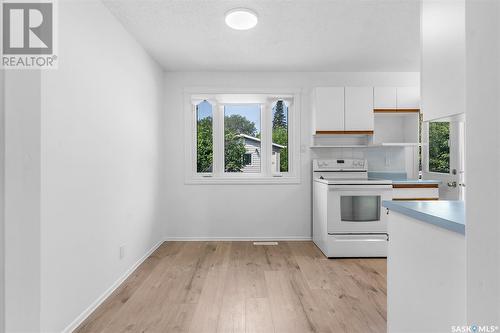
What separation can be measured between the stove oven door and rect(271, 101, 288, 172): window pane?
104 centimetres

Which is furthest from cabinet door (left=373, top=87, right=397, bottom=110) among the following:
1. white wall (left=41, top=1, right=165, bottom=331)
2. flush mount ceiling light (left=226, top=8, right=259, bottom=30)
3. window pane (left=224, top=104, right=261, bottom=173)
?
white wall (left=41, top=1, right=165, bottom=331)

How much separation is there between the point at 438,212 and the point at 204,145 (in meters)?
3.37

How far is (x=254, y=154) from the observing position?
4.25 metres

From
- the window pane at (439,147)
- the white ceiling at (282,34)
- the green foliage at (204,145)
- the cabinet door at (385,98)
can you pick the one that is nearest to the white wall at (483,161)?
the white ceiling at (282,34)

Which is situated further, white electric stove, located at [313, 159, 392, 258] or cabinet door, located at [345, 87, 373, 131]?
cabinet door, located at [345, 87, 373, 131]

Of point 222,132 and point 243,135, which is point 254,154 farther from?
point 222,132

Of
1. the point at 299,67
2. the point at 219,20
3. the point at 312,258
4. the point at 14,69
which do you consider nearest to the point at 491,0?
the point at 14,69

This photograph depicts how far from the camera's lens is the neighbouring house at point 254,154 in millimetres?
4223

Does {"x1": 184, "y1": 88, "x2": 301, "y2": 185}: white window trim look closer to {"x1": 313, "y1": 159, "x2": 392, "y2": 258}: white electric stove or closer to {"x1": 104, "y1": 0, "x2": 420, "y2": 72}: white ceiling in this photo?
{"x1": 104, "y1": 0, "x2": 420, "y2": 72}: white ceiling

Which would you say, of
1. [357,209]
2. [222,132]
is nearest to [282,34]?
[222,132]

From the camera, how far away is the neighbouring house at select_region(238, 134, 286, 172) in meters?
4.22

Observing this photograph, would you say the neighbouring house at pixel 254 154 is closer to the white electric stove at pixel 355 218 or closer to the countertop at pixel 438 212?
the white electric stove at pixel 355 218

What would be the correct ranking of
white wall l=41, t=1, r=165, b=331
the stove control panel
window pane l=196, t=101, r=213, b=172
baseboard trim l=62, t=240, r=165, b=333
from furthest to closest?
window pane l=196, t=101, r=213, b=172 < the stove control panel < baseboard trim l=62, t=240, r=165, b=333 < white wall l=41, t=1, r=165, b=331

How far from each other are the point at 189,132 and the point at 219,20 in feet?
5.98
